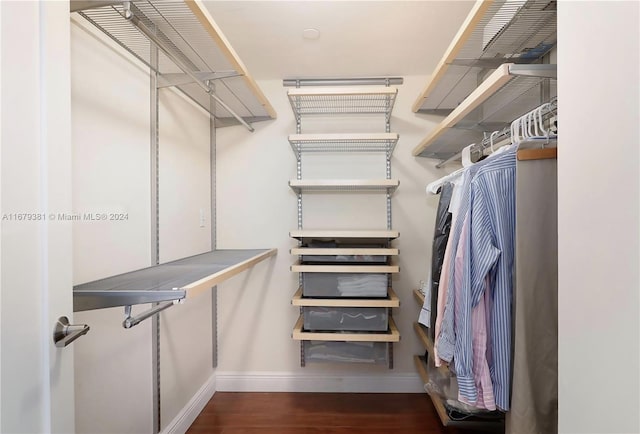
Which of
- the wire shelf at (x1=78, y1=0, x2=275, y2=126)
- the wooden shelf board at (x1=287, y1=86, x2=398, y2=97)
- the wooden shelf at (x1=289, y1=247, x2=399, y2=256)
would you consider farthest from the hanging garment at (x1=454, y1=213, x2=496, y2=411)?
the wire shelf at (x1=78, y1=0, x2=275, y2=126)

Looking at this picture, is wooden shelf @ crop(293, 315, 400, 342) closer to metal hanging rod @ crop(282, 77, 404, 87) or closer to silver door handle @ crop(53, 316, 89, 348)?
silver door handle @ crop(53, 316, 89, 348)

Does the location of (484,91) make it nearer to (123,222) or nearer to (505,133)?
(505,133)

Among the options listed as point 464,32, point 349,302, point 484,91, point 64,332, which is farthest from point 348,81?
point 64,332

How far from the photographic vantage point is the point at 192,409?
1.65 m

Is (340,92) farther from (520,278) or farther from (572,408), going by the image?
(572,408)

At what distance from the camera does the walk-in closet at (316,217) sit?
1.85ft

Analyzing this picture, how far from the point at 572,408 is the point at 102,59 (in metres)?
1.67

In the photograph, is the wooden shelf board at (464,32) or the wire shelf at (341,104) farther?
the wire shelf at (341,104)

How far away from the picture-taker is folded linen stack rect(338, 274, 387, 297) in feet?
5.21

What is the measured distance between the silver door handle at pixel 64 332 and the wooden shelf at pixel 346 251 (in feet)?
3.33

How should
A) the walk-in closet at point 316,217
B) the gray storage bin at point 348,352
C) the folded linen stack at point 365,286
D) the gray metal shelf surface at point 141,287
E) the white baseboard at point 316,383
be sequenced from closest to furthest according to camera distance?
the walk-in closet at point 316,217 < the gray metal shelf surface at point 141,287 < the folded linen stack at point 365,286 < the gray storage bin at point 348,352 < the white baseboard at point 316,383

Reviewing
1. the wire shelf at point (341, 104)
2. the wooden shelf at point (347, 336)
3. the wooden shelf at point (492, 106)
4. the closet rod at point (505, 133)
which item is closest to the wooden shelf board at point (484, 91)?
the wooden shelf at point (492, 106)

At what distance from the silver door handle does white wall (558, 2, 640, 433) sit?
41.6 inches

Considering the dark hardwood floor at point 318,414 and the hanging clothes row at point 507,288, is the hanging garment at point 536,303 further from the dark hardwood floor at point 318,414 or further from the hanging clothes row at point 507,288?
the dark hardwood floor at point 318,414
